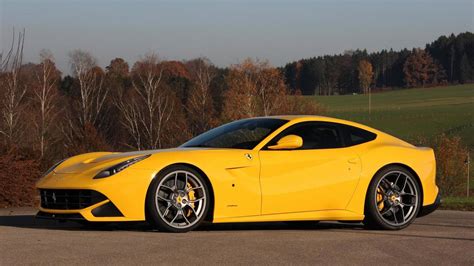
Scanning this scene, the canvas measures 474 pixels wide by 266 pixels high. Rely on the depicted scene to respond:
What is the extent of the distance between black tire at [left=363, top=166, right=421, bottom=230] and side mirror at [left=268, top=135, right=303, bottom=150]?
106 centimetres

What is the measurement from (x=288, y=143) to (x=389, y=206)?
1.49 m

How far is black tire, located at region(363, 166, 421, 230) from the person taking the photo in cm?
832

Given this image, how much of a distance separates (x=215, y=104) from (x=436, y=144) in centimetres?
4469

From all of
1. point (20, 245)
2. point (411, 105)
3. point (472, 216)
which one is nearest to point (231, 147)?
point (20, 245)

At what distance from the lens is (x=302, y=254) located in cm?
615

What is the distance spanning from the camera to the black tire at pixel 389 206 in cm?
832

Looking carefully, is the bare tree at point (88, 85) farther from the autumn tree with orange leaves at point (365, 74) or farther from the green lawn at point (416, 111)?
the autumn tree with orange leaves at point (365, 74)

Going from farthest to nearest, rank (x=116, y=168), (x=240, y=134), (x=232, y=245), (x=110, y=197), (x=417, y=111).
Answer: (x=417, y=111) → (x=240, y=134) → (x=116, y=168) → (x=110, y=197) → (x=232, y=245)

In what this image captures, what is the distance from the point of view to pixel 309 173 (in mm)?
8102

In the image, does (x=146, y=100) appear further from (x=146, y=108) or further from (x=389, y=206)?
(x=389, y=206)

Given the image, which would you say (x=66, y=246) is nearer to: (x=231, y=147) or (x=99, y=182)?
(x=99, y=182)

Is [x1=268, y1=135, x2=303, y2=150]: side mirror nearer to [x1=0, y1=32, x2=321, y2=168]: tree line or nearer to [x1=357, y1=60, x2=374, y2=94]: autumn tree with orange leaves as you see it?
[x1=0, y1=32, x2=321, y2=168]: tree line

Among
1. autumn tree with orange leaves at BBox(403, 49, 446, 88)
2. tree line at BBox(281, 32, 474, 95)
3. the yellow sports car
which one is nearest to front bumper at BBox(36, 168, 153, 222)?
the yellow sports car

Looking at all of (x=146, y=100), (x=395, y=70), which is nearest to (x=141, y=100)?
(x=146, y=100)
